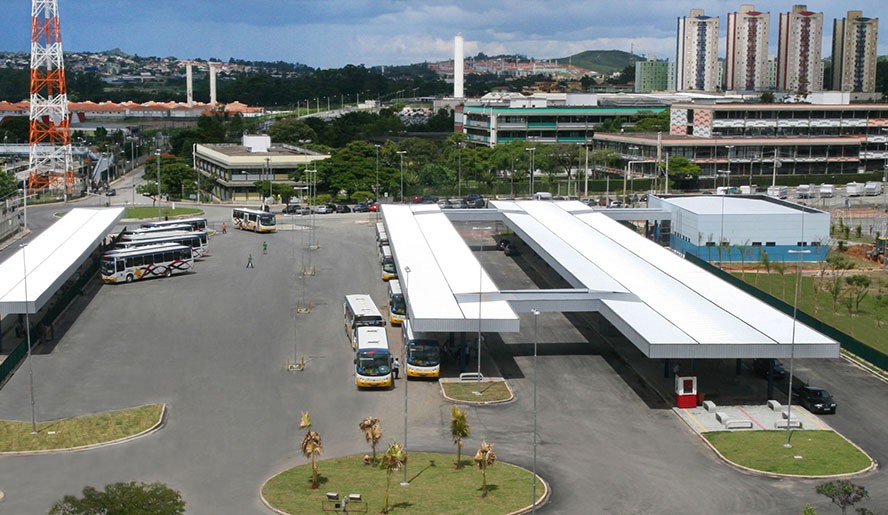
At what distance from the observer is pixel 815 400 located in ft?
135

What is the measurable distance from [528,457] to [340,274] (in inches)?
1418

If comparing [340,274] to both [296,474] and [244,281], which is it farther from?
[296,474]

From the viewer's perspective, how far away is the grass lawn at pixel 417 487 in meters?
31.6

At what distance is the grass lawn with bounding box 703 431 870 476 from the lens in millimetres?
35281

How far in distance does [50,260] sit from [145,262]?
9840 millimetres

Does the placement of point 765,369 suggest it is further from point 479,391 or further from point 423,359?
point 423,359

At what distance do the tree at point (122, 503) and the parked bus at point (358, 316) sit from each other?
21.1 m

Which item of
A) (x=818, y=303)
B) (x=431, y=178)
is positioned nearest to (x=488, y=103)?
(x=431, y=178)

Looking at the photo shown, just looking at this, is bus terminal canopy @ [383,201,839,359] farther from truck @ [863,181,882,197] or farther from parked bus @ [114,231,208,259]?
truck @ [863,181,882,197]

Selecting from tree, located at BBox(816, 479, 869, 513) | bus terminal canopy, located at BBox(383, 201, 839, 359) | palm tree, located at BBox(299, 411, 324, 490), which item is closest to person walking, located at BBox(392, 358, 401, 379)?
bus terminal canopy, located at BBox(383, 201, 839, 359)

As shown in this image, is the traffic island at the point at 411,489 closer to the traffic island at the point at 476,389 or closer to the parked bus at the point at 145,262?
the traffic island at the point at 476,389

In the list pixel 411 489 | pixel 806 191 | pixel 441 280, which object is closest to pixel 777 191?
pixel 806 191

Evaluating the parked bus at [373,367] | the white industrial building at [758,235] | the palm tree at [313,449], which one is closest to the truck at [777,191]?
the white industrial building at [758,235]

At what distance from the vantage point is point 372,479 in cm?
3356
